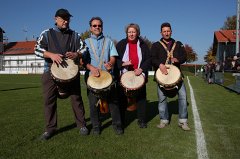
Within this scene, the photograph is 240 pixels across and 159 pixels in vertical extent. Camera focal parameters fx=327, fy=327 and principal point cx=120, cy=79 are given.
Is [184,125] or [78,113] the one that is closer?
[78,113]

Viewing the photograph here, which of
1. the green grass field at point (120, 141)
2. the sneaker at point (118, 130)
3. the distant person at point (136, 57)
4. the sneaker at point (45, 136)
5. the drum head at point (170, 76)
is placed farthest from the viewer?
the distant person at point (136, 57)

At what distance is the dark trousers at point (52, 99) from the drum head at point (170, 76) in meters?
1.51

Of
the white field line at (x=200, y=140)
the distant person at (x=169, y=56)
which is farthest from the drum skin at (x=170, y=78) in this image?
the white field line at (x=200, y=140)

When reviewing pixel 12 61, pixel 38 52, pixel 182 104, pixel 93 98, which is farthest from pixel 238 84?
pixel 12 61

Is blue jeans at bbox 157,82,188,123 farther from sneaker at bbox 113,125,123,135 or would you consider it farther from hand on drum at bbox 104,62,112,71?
hand on drum at bbox 104,62,112,71

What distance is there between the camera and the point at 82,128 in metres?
5.69

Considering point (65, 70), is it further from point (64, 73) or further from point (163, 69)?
point (163, 69)

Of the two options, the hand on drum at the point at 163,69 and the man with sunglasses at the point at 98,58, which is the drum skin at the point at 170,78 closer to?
the hand on drum at the point at 163,69

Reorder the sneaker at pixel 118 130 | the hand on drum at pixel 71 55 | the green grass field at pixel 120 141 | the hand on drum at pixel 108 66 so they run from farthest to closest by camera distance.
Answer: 1. the sneaker at pixel 118 130
2. the hand on drum at pixel 108 66
3. the hand on drum at pixel 71 55
4. the green grass field at pixel 120 141

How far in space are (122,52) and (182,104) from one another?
1.51 m

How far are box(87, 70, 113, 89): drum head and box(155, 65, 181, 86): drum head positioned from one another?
1041mm

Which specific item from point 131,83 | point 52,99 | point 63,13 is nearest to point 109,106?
point 131,83

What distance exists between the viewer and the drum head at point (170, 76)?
5.86 metres

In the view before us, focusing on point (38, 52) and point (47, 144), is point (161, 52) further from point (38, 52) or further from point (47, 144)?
point (47, 144)
